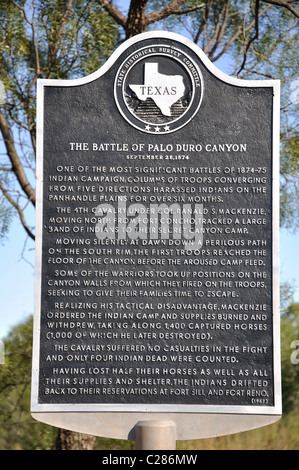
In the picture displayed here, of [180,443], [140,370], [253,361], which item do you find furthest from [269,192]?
[180,443]

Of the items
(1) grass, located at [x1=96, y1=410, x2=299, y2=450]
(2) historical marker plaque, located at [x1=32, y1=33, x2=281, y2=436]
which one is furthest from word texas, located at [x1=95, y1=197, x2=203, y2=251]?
(1) grass, located at [x1=96, y1=410, x2=299, y2=450]

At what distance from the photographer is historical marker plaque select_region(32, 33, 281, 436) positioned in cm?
477

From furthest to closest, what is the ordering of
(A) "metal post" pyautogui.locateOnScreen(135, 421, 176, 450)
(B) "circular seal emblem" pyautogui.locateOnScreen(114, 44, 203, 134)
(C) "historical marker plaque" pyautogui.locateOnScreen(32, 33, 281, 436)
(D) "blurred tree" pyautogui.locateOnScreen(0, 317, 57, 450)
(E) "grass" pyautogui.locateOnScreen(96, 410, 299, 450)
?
(E) "grass" pyautogui.locateOnScreen(96, 410, 299, 450)
(D) "blurred tree" pyautogui.locateOnScreen(0, 317, 57, 450)
(B) "circular seal emblem" pyautogui.locateOnScreen(114, 44, 203, 134)
(C) "historical marker plaque" pyautogui.locateOnScreen(32, 33, 281, 436)
(A) "metal post" pyautogui.locateOnScreen(135, 421, 176, 450)

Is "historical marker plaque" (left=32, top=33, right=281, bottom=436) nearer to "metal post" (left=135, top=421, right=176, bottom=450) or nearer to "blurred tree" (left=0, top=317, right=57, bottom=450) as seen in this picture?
"metal post" (left=135, top=421, right=176, bottom=450)

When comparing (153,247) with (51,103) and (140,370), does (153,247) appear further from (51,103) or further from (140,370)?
(51,103)

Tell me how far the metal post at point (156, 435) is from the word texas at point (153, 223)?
1.46 metres

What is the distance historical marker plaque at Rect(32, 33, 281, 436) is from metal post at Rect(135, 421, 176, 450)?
5.1 inches

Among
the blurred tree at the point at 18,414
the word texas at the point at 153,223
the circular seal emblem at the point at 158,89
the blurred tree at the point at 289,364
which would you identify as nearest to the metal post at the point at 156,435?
the word texas at the point at 153,223

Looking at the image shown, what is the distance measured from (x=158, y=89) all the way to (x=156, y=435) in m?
2.92

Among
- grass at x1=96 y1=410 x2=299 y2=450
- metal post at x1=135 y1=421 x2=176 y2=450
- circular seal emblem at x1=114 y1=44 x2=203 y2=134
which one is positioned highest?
circular seal emblem at x1=114 y1=44 x2=203 y2=134

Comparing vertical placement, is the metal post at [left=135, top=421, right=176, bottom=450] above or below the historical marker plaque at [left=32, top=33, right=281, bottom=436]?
below

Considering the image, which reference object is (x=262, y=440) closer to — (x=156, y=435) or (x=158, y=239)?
(x=156, y=435)

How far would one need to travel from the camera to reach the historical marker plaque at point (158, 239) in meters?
4.77

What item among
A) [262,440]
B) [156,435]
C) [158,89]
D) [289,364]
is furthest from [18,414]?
[158,89]
